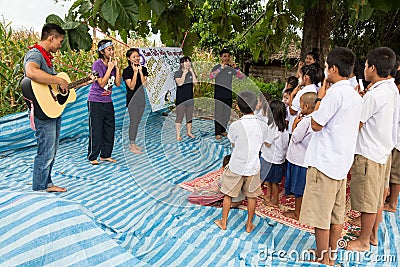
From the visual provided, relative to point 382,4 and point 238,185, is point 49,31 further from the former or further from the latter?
point 382,4

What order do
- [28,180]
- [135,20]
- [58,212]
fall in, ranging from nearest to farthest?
[58,212] → [135,20] → [28,180]

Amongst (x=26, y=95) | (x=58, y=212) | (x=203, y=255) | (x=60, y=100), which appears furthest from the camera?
(x=60, y=100)

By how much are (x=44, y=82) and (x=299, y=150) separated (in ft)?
7.26

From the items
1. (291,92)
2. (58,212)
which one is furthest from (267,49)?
(58,212)

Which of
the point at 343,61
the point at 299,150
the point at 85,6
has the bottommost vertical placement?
the point at 299,150

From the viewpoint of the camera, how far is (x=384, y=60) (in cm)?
244

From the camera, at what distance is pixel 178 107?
4.83 meters

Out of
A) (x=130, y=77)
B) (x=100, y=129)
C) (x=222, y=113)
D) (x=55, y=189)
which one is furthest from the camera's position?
(x=130, y=77)

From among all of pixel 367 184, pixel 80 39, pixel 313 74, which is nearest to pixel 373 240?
pixel 367 184

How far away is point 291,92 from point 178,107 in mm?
1574

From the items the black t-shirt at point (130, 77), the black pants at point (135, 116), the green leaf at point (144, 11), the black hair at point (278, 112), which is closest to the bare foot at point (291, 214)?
the black hair at point (278, 112)

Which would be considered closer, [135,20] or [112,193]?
[135,20]

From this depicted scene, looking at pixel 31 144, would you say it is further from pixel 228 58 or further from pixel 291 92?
pixel 291 92

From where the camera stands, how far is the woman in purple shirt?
4.06 meters
